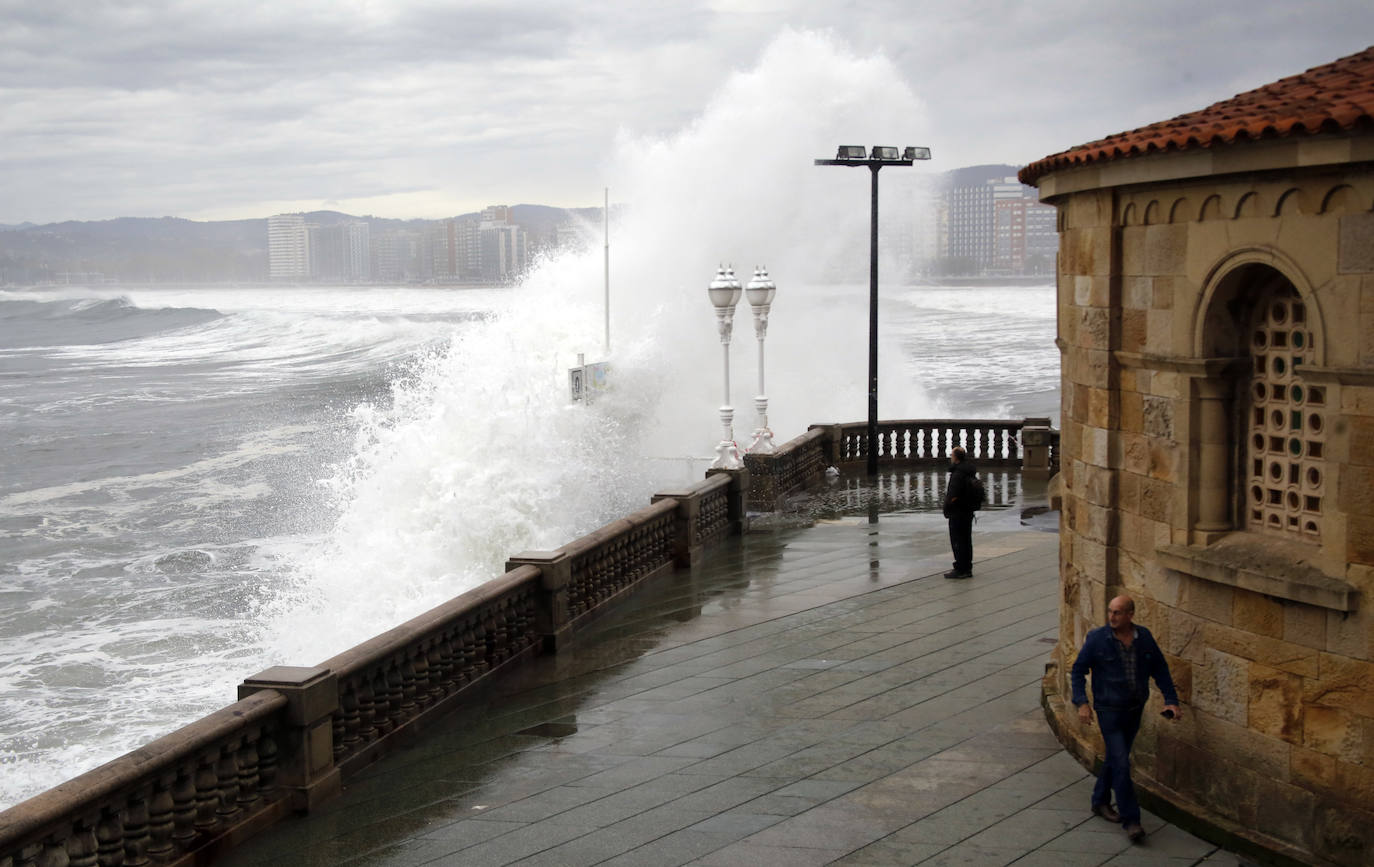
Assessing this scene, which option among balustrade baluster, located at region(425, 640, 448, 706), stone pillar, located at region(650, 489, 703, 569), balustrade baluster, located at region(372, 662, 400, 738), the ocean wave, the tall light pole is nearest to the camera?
balustrade baluster, located at region(372, 662, 400, 738)

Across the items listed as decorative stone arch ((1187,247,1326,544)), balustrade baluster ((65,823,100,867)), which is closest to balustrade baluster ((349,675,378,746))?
Answer: balustrade baluster ((65,823,100,867))

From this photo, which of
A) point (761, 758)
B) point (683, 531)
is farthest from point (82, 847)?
point (683, 531)

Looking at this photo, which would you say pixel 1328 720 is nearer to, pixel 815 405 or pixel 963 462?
pixel 963 462

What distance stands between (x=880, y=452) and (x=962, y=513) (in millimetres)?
9849

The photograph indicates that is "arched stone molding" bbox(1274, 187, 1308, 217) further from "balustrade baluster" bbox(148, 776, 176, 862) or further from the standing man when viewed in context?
the standing man

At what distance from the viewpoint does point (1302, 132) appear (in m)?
6.14

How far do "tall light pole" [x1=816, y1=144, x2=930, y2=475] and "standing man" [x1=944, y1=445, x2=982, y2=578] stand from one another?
750 centimetres

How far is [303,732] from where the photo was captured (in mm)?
7977

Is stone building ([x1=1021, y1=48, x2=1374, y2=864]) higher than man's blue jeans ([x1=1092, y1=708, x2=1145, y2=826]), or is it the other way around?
stone building ([x1=1021, y1=48, x2=1374, y2=864])

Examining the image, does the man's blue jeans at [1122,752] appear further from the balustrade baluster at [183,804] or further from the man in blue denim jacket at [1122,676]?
the balustrade baluster at [183,804]

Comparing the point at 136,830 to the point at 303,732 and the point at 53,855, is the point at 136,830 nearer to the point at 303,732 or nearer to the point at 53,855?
the point at 53,855

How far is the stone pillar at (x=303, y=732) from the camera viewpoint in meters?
7.98

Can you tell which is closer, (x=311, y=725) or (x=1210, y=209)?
(x=1210, y=209)

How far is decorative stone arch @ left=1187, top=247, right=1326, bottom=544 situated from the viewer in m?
6.77
